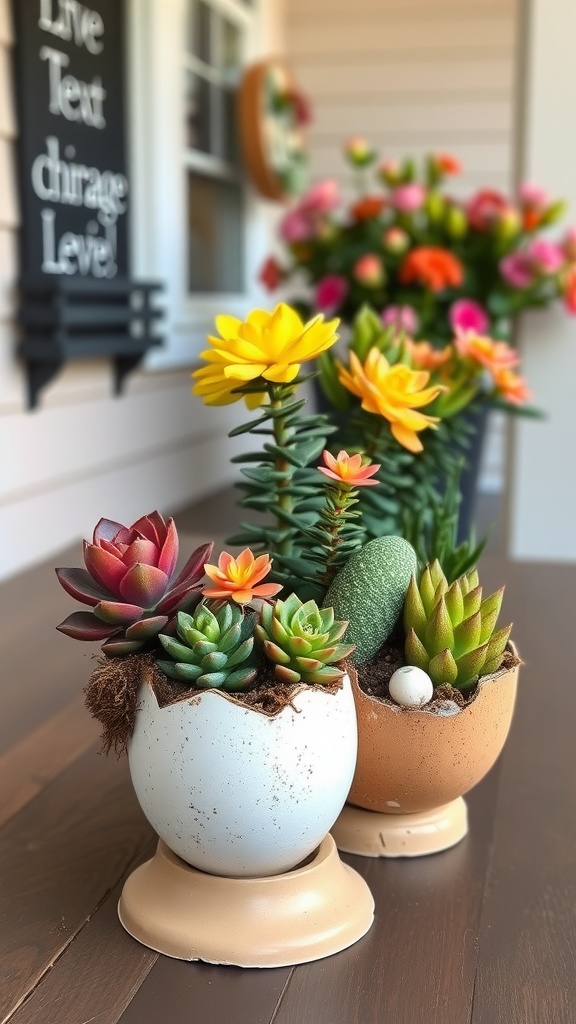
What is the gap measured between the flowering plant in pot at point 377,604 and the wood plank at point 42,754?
0.27 metres

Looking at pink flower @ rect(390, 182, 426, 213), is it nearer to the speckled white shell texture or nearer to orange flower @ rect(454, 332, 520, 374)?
orange flower @ rect(454, 332, 520, 374)

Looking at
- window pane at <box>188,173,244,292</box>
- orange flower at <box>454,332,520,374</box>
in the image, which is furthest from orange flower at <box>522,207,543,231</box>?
orange flower at <box>454,332,520,374</box>

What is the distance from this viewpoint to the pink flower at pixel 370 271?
240cm

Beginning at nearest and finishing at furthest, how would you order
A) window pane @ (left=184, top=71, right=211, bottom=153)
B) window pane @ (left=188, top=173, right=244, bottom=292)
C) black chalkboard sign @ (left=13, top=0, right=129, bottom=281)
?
black chalkboard sign @ (left=13, top=0, right=129, bottom=281)
window pane @ (left=184, top=71, right=211, bottom=153)
window pane @ (left=188, top=173, right=244, bottom=292)

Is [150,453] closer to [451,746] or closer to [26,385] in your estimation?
[26,385]

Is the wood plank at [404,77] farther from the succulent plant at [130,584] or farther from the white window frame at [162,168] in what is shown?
the succulent plant at [130,584]

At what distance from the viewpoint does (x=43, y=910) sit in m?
0.59

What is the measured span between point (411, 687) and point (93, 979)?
23 centimetres

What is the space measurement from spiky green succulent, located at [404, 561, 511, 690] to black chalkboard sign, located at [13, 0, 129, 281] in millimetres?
1536

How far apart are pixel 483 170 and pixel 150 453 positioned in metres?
1.89

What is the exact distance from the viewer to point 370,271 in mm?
2400

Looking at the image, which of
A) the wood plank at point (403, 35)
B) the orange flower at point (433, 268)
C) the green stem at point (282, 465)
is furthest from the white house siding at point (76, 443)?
the wood plank at point (403, 35)

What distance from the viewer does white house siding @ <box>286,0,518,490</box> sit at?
361 centimetres

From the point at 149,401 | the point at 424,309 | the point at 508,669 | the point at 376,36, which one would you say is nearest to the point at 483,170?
the point at 376,36
